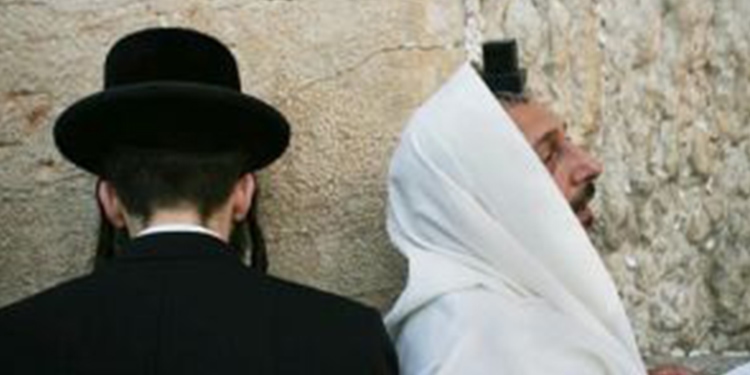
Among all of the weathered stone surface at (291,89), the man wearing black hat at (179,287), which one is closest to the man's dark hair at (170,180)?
the man wearing black hat at (179,287)

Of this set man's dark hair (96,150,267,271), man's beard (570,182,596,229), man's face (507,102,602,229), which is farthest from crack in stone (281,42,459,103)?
man's dark hair (96,150,267,271)

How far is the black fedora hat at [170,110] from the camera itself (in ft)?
7.80

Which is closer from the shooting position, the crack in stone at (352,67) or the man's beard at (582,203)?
the man's beard at (582,203)

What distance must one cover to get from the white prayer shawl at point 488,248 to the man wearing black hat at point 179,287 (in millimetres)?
379

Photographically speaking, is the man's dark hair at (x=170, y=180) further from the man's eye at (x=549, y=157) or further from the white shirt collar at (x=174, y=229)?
the man's eye at (x=549, y=157)

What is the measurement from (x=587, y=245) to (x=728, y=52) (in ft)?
4.31

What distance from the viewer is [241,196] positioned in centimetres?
247

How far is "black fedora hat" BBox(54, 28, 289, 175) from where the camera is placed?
2379mm

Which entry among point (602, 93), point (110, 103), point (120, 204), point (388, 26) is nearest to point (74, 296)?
point (120, 204)

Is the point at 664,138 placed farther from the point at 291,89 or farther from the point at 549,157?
the point at 291,89

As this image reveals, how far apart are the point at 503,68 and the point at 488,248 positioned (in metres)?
0.59

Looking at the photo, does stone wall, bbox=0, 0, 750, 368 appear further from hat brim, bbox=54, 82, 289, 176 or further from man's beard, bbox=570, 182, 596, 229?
hat brim, bbox=54, 82, 289, 176

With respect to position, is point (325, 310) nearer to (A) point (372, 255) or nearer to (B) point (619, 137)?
(A) point (372, 255)

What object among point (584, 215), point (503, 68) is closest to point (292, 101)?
point (503, 68)
